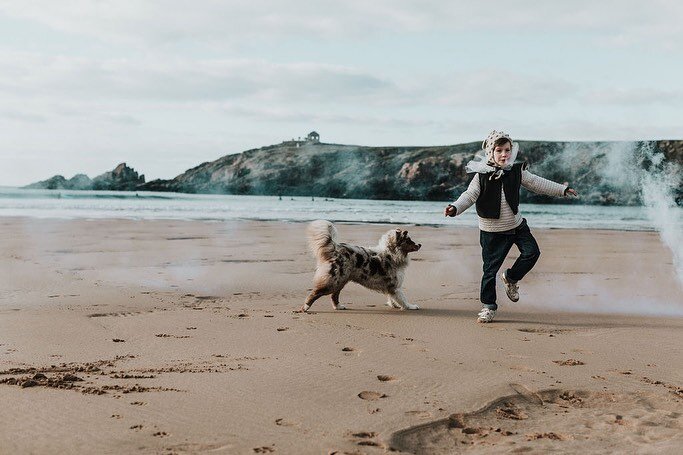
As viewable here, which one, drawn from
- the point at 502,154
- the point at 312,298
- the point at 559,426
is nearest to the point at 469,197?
the point at 502,154

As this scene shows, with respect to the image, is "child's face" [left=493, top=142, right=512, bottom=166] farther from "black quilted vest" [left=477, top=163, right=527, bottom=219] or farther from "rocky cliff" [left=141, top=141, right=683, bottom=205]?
"rocky cliff" [left=141, top=141, right=683, bottom=205]

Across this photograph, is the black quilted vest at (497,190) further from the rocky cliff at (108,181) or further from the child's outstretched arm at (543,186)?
the rocky cliff at (108,181)

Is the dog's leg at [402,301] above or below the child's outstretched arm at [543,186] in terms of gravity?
below

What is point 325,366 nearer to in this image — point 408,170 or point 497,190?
point 497,190

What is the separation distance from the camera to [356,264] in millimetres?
7445

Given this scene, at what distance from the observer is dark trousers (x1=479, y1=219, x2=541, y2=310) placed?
6.86 meters

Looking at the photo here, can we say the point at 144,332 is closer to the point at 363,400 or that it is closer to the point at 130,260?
the point at 363,400

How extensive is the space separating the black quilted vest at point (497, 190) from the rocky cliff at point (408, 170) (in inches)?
2183

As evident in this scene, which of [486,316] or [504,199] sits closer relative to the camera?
[486,316]

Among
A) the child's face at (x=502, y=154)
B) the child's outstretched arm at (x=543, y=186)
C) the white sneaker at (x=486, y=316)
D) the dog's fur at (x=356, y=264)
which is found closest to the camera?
the white sneaker at (x=486, y=316)

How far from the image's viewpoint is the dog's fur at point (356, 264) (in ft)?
23.6

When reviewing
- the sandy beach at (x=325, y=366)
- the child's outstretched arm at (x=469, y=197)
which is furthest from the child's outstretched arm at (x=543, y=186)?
the sandy beach at (x=325, y=366)

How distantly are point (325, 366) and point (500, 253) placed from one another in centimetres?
290

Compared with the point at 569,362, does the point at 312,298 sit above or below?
above
